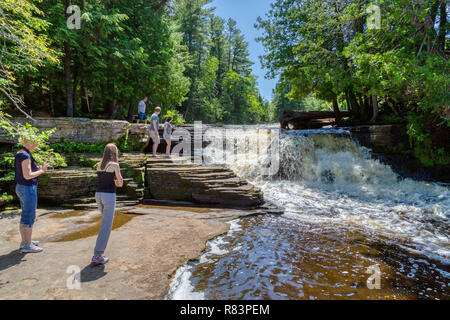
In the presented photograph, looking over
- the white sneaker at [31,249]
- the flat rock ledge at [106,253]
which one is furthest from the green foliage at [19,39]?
the flat rock ledge at [106,253]

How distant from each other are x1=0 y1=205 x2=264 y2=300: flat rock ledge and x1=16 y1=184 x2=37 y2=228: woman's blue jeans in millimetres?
603

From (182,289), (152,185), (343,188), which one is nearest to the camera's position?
(182,289)

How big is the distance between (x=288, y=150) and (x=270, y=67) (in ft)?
28.8

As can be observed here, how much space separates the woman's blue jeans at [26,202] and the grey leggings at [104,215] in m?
1.34

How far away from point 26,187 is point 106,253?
178 cm

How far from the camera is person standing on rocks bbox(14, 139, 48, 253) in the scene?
148 inches

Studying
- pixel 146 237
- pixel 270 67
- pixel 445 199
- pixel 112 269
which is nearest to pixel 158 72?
pixel 270 67

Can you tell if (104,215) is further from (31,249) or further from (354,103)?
(354,103)

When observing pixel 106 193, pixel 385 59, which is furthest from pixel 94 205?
pixel 385 59

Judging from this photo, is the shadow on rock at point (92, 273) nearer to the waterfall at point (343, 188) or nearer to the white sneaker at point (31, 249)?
the white sneaker at point (31, 249)

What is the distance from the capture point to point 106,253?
3992 millimetres

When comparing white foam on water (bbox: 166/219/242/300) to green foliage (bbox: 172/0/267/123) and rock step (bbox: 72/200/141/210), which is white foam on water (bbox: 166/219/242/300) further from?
green foliage (bbox: 172/0/267/123)

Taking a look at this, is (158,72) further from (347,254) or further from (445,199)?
(445,199)

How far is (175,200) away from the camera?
28.2 ft
